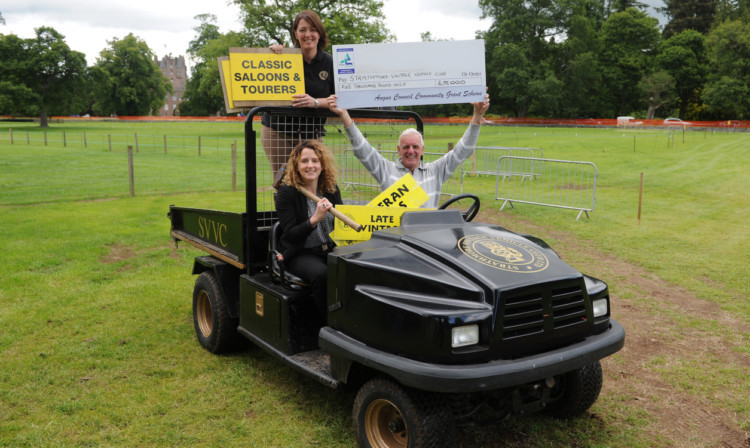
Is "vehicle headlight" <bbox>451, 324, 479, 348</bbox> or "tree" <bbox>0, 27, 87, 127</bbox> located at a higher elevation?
"tree" <bbox>0, 27, 87, 127</bbox>

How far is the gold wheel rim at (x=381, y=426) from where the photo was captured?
10.1 ft

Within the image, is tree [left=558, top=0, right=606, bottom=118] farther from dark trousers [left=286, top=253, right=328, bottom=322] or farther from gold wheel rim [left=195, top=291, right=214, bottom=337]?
dark trousers [left=286, top=253, right=328, bottom=322]

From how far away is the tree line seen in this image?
56.4 metres

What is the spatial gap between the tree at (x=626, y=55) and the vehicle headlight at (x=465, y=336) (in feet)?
236

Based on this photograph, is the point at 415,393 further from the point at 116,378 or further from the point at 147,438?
the point at 116,378

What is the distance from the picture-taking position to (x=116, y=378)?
4277mm

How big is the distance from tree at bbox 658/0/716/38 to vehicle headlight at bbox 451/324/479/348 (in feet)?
279

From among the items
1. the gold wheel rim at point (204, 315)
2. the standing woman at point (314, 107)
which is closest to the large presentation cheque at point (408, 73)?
the standing woman at point (314, 107)

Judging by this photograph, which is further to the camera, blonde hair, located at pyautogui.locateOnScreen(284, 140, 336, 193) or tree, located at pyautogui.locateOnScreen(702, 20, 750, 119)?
tree, located at pyautogui.locateOnScreen(702, 20, 750, 119)

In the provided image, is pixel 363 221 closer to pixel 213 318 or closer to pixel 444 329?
pixel 444 329

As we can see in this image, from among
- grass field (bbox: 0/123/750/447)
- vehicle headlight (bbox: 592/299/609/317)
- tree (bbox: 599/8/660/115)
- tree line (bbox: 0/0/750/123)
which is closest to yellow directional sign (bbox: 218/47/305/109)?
grass field (bbox: 0/123/750/447)

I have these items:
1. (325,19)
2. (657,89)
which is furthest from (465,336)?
(657,89)

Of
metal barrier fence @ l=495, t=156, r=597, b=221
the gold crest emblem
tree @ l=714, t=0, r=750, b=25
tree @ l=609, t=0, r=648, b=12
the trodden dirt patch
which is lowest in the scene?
the trodden dirt patch

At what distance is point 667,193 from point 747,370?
11989 mm
